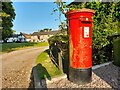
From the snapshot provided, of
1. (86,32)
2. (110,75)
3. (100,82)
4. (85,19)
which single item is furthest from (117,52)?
(85,19)

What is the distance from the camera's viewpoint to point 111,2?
36.5 feet

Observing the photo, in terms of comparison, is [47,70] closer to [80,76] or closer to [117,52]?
[80,76]

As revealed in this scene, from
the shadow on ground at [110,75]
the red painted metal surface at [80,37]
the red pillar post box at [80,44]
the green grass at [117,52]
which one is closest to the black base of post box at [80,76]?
the red pillar post box at [80,44]

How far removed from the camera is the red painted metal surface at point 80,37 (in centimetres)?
605

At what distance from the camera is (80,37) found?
6.11 meters

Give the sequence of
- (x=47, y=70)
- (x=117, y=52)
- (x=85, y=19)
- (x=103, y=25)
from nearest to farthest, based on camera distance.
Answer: (x=85, y=19)
(x=47, y=70)
(x=117, y=52)
(x=103, y=25)

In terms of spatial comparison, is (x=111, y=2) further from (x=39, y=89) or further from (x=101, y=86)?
(x=39, y=89)

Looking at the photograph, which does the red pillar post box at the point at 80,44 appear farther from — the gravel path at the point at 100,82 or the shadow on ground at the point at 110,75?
the shadow on ground at the point at 110,75

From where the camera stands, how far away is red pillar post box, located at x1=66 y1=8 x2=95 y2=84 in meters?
6.06

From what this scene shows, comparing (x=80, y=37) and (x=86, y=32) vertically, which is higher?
(x=86, y=32)

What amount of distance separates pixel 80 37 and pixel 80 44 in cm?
21

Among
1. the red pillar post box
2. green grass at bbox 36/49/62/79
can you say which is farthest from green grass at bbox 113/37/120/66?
the red pillar post box

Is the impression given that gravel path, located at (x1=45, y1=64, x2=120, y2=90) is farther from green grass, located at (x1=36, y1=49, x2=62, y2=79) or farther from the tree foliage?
the tree foliage

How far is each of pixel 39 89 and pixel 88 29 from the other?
7.46 ft
